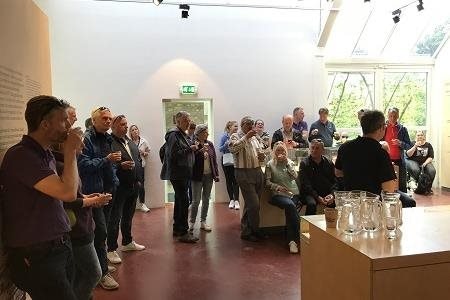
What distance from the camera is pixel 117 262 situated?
393 centimetres

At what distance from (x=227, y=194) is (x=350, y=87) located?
3337 mm

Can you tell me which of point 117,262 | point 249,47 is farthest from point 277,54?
point 117,262

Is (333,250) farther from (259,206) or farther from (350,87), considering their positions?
(350,87)

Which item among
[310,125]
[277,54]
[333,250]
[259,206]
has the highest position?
[277,54]

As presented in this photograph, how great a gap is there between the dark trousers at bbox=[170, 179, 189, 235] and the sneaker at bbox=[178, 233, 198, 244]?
107mm

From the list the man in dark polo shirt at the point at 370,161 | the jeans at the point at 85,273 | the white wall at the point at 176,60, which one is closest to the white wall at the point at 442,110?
the white wall at the point at 176,60

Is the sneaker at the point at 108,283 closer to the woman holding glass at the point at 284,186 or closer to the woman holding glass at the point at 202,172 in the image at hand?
the woman holding glass at the point at 202,172

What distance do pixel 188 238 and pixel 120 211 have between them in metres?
1.13

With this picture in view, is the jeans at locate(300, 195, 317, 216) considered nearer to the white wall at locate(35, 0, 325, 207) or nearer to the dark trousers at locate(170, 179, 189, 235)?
the dark trousers at locate(170, 179, 189, 235)

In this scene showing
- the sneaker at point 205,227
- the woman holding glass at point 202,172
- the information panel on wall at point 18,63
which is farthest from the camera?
the sneaker at point 205,227

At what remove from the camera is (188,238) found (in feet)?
15.1

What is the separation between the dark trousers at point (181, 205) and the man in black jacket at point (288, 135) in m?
2.02

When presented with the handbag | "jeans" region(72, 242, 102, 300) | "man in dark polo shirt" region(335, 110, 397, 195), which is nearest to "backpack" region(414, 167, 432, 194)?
the handbag

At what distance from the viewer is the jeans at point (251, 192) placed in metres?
4.46
